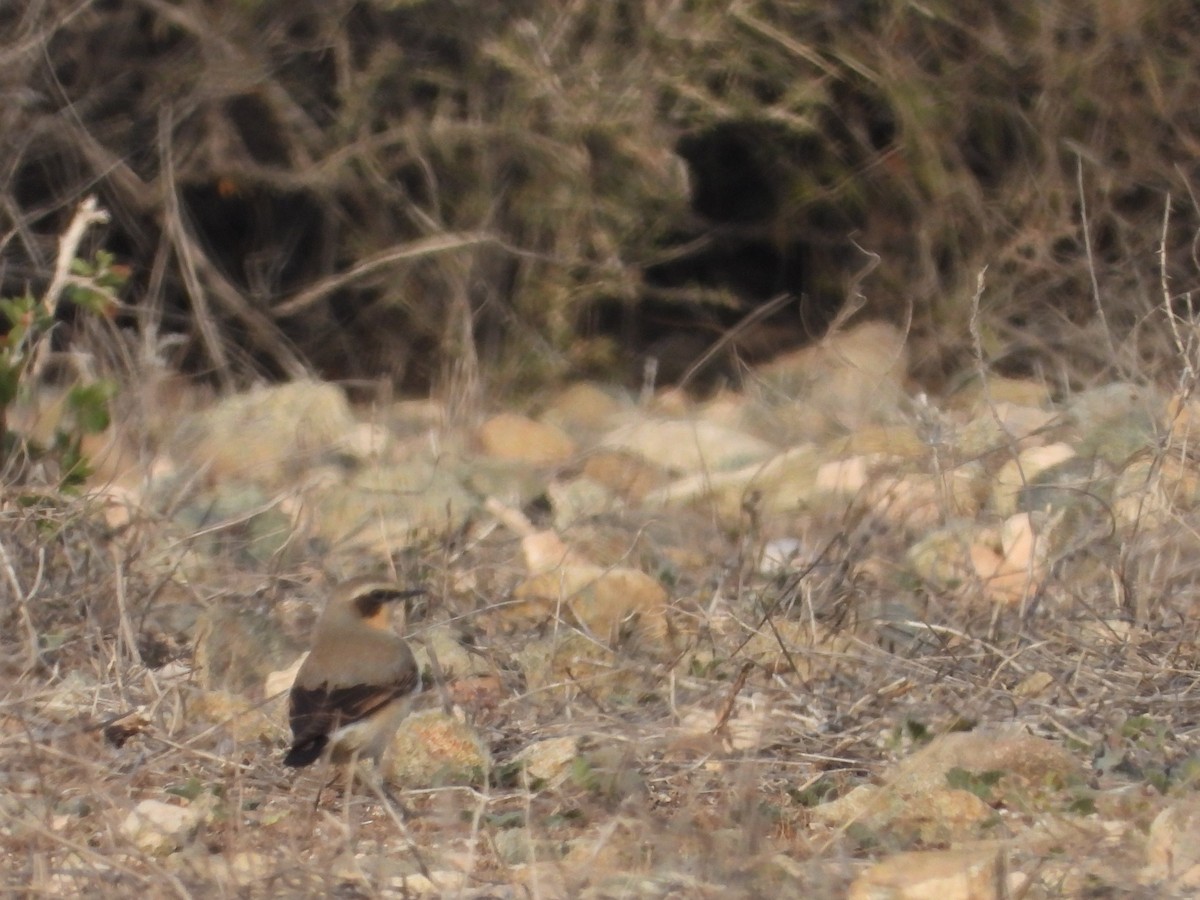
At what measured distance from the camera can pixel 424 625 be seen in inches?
223

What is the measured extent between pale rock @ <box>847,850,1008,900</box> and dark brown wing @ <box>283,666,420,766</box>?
4.29 feet

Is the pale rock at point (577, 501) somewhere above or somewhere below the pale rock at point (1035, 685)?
below

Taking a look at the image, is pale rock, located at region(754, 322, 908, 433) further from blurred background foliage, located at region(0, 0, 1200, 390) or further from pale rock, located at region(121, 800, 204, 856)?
pale rock, located at region(121, 800, 204, 856)

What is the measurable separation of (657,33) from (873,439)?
3.05m

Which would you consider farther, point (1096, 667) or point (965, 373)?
point (965, 373)

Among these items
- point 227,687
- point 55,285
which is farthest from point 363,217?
point 227,687

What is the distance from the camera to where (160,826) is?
3848mm

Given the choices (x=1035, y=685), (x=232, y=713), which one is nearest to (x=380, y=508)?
(x=232, y=713)

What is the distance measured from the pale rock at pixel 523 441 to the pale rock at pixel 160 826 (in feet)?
14.8

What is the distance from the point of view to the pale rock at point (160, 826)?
12.9 ft

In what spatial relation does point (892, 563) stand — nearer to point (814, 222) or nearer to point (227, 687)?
point (227, 687)

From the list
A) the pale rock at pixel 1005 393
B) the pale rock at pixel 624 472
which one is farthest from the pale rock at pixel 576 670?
the pale rock at pixel 1005 393

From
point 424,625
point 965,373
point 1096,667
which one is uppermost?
point 1096,667

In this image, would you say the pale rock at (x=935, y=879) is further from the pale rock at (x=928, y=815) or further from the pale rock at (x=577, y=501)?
the pale rock at (x=577, y=501)
